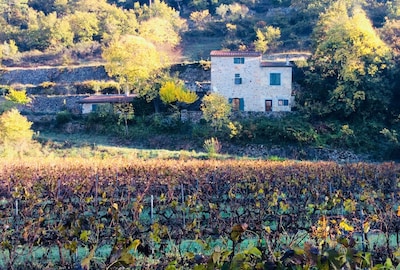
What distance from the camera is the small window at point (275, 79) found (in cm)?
3139

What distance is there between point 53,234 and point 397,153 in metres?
22.0

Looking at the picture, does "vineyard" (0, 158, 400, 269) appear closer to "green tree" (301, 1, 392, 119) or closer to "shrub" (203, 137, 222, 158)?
"shrub" (203, 137, 222, 158)

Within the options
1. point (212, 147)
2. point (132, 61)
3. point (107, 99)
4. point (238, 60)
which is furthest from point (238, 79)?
point (107, 99)

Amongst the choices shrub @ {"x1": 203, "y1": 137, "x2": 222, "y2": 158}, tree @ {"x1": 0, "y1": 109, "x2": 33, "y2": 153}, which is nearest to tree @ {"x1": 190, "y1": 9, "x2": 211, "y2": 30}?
shrub @ {"x1": 203, "y1": 137, "x2": 222, "y2": 158}

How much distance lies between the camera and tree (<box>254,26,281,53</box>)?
136 ft

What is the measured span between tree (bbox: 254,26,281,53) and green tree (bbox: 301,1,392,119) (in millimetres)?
10450

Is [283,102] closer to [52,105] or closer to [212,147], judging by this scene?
[212,147]

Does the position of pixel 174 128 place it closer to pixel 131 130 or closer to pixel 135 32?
pixel 131 130

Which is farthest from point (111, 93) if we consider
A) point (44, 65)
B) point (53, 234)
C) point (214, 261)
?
point (214, 261)

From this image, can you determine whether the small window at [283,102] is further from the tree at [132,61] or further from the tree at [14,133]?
the tree at [14,133]

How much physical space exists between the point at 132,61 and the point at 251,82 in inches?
337

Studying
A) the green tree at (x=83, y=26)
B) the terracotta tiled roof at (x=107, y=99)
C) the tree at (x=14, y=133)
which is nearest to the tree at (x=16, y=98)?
the terracotta tiled roof at (x=107, y=99)

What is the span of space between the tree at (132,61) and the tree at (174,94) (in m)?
2.97

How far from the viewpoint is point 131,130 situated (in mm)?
30141
